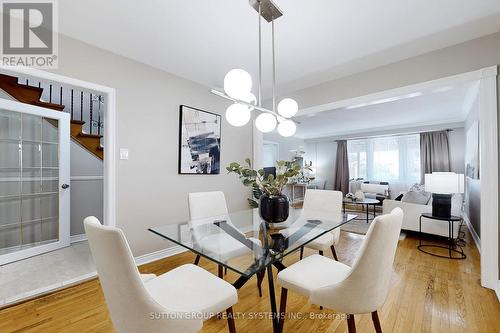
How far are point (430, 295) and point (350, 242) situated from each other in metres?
1.43

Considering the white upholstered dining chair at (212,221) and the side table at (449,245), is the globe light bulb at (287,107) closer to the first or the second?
the white upholstered dining chair at (212,221)

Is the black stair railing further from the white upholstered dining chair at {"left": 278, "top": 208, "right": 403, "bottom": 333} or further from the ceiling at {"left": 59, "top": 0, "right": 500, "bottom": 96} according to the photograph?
the white upholstered dining chair at {"left": 278, "top": 208, "right": 403, "bottom": 333}

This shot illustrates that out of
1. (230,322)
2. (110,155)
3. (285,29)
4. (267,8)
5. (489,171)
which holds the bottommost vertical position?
(230,322)

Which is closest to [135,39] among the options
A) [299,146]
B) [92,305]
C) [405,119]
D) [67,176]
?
[67,176]

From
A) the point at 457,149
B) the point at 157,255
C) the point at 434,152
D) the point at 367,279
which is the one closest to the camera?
the point at 367,279

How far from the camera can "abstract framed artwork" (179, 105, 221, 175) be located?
2.97m

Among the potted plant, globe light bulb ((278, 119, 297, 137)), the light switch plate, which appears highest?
globe light bulb ((278, 119, 297, 137))

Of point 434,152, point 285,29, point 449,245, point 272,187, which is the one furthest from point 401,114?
point 272,187

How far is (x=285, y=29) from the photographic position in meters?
1.98

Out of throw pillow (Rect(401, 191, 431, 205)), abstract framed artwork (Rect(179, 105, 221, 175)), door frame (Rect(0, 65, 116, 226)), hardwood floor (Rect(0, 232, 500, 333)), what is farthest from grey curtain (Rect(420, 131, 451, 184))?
door frame (Rect(0, 65, 116, 226))

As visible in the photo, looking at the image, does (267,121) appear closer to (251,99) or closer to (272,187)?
(251,99)

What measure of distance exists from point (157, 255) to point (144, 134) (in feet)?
4.90

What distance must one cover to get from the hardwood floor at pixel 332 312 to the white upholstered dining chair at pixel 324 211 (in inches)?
20.8

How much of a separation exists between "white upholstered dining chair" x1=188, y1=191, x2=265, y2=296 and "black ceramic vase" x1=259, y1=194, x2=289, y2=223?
0.25 meters
